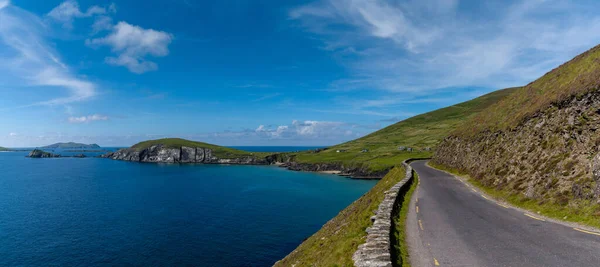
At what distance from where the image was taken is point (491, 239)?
16.3 meters

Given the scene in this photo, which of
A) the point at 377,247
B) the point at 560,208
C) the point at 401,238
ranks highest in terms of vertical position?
the point at 560,208

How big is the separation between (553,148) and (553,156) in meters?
1.37

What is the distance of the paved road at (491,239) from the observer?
13148 millimetres

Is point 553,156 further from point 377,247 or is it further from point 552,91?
point 377,247

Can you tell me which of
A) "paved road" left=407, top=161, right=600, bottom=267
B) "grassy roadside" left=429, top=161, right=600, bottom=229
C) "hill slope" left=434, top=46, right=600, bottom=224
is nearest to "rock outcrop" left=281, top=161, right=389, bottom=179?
"hill slope" left=434, top=46, right=600, bottom=224

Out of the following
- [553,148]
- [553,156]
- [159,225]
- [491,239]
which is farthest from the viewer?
[159,225]

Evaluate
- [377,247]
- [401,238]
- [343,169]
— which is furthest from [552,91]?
[343,169]

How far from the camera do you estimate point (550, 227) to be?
18266 mm

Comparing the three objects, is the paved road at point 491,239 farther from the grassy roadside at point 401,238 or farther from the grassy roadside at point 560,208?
the grassy roadside at point 560,208

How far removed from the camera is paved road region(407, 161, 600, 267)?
43.1ft

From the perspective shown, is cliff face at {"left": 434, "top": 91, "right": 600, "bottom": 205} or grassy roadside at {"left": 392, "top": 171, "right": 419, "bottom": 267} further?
cliff face at {"left": 434, "top": 91, "right": 600, "bottom": 205}

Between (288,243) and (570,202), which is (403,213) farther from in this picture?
(288,243)

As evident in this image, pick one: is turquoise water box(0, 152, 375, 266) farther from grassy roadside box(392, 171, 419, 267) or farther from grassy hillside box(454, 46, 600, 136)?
grassy hillside box(454, 46, 600, 136)

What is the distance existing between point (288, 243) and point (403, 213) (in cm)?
2436
